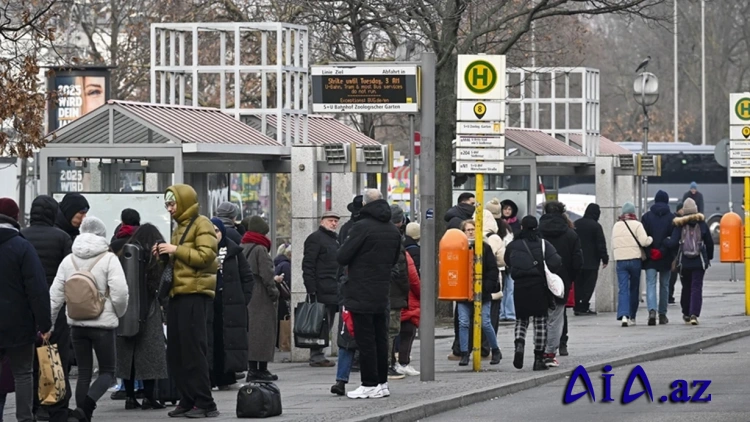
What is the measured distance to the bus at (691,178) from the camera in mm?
63094

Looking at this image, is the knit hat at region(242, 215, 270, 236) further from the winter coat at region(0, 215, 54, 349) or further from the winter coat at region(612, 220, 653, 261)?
the winter coat at region(612, 220, 653, 261)

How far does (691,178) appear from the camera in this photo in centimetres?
6462

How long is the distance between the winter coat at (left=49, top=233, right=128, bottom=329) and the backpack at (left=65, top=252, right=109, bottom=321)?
8cm

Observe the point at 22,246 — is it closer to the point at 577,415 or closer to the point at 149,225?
the point at 149,225

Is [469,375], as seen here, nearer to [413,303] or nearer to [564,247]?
[413,303]

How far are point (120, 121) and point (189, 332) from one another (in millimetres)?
5191

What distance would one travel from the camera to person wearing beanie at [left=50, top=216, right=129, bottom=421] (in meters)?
12.5

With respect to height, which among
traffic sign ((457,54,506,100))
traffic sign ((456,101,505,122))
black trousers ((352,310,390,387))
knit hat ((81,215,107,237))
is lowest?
black trousers ((352,310,390,387))

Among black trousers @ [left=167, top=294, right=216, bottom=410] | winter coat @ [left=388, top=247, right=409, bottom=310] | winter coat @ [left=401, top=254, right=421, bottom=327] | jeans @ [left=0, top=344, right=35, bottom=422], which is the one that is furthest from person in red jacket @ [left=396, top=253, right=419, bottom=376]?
jeans @ [left=0, top=344, right=35, bottom=422]

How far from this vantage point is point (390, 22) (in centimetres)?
2600

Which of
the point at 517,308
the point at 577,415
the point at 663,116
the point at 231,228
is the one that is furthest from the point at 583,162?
the point at 663,116

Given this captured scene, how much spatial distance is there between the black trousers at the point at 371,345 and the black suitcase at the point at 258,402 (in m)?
1.46

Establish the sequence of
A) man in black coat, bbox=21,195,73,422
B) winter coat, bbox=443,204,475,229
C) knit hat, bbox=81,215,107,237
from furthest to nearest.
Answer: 1. winter coat, bbox=443,204,475,229
2. man in black coat, bbox=21,195,73,422
3. knit hat, bbox=81,215,107,237

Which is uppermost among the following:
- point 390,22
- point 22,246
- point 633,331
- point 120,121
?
point 390,22
